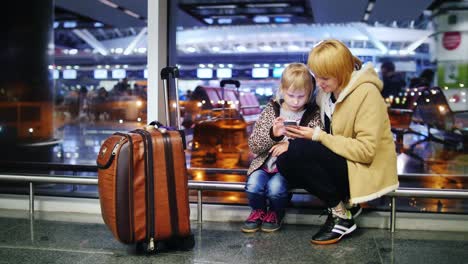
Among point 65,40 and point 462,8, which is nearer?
point 462,8

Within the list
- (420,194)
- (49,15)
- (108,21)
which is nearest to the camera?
(420,194)

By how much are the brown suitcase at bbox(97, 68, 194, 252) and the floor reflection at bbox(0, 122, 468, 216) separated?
991 mm

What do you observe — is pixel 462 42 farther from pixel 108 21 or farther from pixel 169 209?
pixel 169 209

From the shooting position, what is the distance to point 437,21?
8.20m

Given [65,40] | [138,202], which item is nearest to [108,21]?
[65,40]

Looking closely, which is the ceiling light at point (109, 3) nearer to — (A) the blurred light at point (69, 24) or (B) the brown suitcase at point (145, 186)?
(A) the blurred light at point (69, 24)

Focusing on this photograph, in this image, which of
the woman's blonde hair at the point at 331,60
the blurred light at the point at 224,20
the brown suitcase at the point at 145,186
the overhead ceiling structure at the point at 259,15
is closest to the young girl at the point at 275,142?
the woman's blonde hair at the point at 331,60

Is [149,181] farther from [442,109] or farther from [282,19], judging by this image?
[282,19]

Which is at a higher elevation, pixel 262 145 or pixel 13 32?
pixel 13 32

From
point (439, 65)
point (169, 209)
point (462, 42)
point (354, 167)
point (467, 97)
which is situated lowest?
point (169, 209)

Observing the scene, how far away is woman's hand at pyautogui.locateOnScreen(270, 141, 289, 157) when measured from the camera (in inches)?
103

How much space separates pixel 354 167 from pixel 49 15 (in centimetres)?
452

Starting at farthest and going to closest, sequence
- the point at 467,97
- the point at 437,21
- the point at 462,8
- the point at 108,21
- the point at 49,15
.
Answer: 1. the point at 108,21
2. the point at 437,21
3. the point at 462,8
4. the point at 467,97
5. the point at 49,15

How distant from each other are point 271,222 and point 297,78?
0.91 meters
